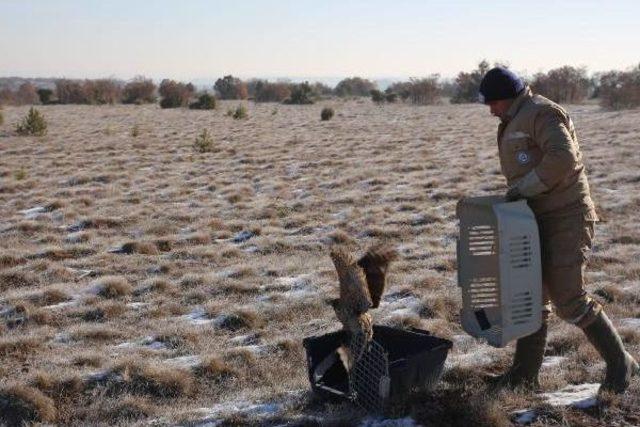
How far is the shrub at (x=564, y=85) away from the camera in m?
41.4

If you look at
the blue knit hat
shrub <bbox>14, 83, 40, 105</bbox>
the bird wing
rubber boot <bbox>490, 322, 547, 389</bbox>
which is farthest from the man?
shrub <bbox>14, 83, 40, 105</bbox>

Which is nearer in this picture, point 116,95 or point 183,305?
point 183,305

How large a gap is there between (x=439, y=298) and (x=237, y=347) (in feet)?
6.03

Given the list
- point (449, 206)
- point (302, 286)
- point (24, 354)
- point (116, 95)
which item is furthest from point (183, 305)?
point (116, 95)

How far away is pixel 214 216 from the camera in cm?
1016

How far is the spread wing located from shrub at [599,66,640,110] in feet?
101

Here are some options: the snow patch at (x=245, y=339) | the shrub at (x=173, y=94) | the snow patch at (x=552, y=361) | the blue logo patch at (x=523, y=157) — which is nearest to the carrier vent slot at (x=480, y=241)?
the blue logo patch at (x=523, y=157)

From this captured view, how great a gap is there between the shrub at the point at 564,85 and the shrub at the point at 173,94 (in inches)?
767

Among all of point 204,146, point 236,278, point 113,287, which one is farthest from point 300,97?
point 113,287

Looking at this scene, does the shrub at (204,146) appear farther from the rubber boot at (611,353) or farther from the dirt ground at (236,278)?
the rubber boot at (611,353)

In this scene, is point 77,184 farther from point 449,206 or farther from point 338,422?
point 338,422

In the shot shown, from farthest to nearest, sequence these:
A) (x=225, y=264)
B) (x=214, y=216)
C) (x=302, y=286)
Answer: (x=214, y=216) → (x=225, y=264) → (x=302, y=286)

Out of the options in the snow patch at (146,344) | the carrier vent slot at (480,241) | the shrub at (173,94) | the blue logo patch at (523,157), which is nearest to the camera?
the blue logo patch at (523,157)

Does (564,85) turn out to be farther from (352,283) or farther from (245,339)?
Answer: (352,283)
